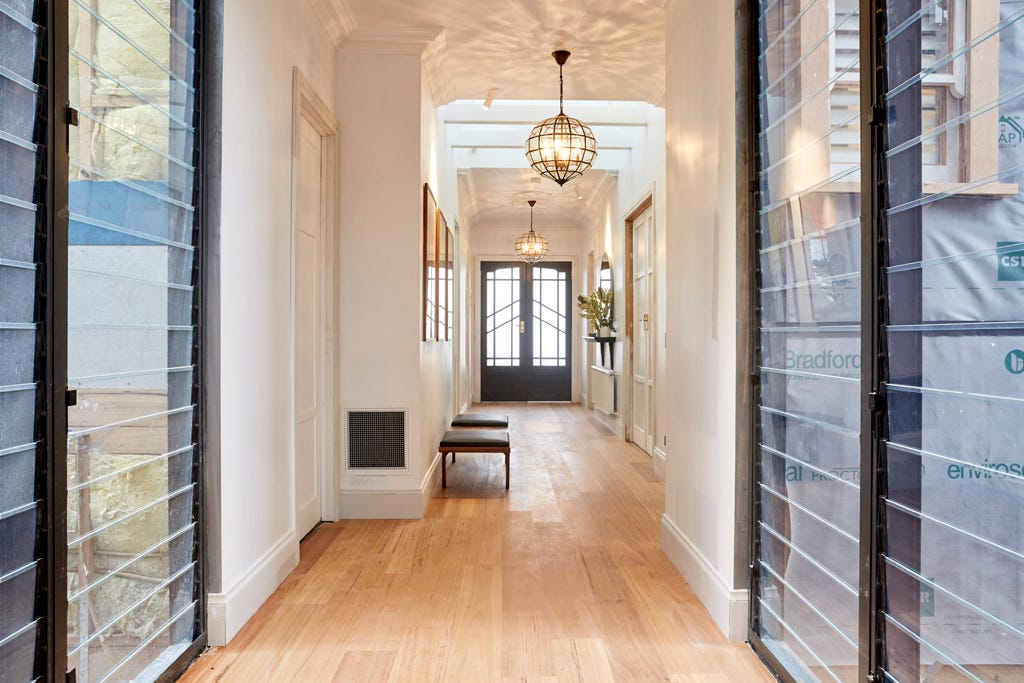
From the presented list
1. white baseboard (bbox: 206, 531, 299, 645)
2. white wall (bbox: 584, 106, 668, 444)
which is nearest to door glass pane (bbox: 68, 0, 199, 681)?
white baseboard (bbox: 206, 531, 299, 645)

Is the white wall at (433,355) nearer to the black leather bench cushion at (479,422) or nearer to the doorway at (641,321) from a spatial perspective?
the black leather bench cushion at (479,422)

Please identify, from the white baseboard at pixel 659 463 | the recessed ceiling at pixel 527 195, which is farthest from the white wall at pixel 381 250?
the recessed ceiling at pixel 527 195

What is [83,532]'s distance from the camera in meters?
1.75

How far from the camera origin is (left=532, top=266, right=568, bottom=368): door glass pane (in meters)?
11.5

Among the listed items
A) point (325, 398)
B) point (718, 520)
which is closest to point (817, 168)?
point (718, 520)

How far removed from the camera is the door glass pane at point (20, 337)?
4.73 ft

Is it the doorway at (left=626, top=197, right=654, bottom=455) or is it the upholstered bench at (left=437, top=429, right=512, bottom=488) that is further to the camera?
the doorway at (left=626, top=197, right=654, bottom=455)

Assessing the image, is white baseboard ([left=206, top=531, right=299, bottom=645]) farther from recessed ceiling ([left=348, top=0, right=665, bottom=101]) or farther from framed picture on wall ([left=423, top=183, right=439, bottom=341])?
recessed ceiling ([left=348, top=0, right=665, bottom=101])

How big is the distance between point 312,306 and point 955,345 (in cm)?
320

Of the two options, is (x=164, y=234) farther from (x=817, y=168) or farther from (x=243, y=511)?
(x=817, y=168)

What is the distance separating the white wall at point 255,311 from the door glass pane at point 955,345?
79.5 inches

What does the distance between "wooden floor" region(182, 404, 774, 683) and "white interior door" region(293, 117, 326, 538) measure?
276 mm

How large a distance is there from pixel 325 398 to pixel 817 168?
2943 millimetres

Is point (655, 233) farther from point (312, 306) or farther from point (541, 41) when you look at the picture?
point (312, 306)
